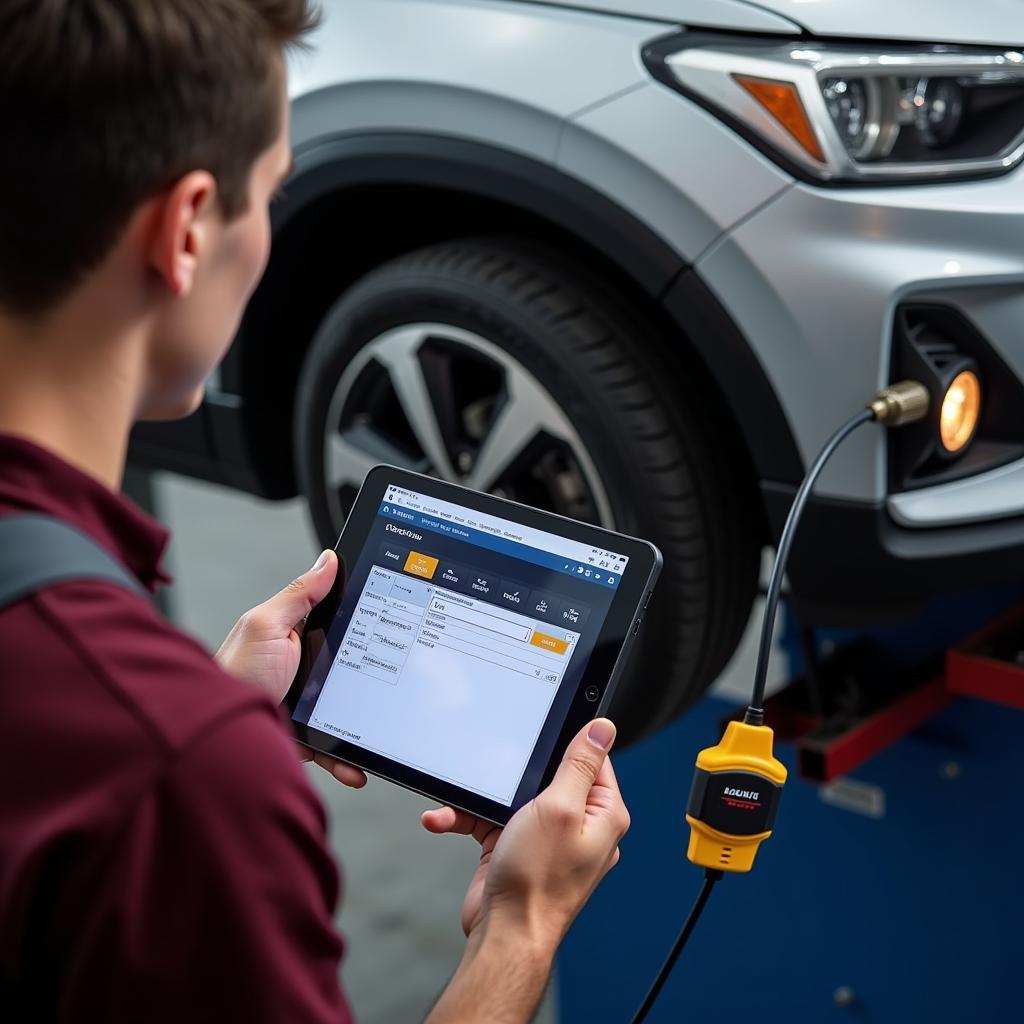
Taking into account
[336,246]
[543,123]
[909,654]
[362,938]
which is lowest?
[362,938]

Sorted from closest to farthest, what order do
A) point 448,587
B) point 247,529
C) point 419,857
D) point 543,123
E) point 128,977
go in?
point 128,977
point 448,587
point 543,123
point 419,857
point 247,529

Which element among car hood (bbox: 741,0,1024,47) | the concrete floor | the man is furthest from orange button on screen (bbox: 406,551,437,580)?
the concrete floor

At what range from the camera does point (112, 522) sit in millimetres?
557

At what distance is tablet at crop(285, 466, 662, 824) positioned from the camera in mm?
813

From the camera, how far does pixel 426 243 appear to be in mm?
1476

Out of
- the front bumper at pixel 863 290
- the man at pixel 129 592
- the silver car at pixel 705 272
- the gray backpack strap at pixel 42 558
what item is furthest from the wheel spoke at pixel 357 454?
the gray backpack strap at pixel 42 558

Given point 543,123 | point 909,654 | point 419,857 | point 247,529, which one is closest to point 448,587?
point 543,123

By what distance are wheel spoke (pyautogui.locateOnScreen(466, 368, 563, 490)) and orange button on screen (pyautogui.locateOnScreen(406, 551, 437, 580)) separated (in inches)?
15.7

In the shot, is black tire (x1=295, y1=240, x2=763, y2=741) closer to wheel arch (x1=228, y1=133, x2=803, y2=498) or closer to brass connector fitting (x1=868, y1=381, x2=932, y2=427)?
wheel arch (x1=228, y1=133, x2=803, y2=498)

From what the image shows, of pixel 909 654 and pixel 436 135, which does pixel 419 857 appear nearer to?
pixel 909 654

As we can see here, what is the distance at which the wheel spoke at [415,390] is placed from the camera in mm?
1341

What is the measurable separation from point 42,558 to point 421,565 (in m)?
0.40

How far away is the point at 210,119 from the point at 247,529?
10.6 feet

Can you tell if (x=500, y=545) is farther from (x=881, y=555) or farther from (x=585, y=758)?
(x=881, y=555)
